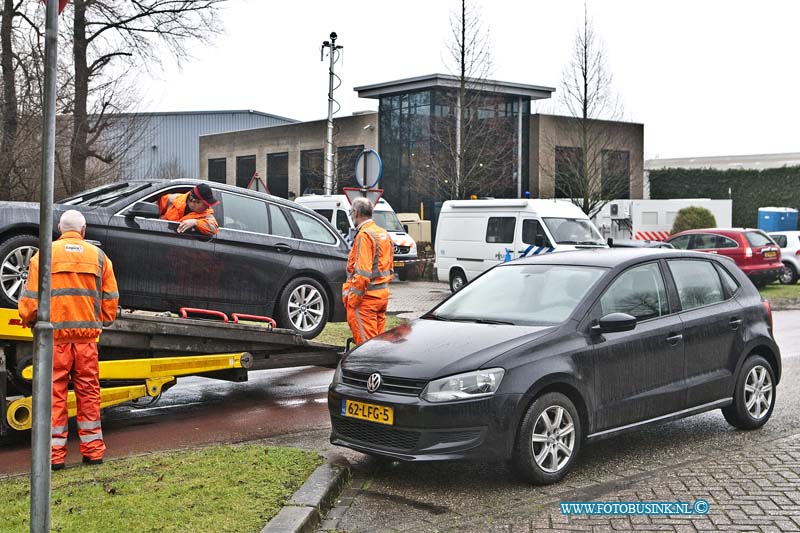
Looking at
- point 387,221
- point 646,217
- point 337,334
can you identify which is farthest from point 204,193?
point 646,217

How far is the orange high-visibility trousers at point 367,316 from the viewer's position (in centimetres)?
935

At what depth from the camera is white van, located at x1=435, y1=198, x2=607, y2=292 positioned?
2125 centimetres

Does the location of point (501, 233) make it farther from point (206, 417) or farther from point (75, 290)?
point (75, 290)

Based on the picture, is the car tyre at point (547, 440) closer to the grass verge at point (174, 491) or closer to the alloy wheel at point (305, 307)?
the grass verge at point (174, 491)

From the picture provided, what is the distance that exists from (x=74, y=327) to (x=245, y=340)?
7.73ft

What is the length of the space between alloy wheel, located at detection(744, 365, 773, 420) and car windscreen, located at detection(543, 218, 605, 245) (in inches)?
517

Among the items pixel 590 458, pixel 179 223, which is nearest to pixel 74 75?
pixel 179 223

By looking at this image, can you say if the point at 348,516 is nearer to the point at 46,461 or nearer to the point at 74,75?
the point at 46,461

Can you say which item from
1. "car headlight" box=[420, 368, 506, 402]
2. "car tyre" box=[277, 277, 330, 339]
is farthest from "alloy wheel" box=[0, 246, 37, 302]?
"car headlight" box=[420, 368, 506, 402]

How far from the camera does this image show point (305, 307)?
10.1 m

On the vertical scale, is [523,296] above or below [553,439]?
above

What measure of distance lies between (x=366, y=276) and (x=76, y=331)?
3.36 meters

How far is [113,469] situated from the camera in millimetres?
6348

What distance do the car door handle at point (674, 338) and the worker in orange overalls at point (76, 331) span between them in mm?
4403
